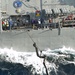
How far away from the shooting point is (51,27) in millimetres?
46656

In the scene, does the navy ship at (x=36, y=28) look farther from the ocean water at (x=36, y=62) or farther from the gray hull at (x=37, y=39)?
the ocean water at (x=36, y=62)

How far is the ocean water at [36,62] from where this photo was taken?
4334 cm

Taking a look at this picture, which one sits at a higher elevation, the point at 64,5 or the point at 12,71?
the point at 64,5

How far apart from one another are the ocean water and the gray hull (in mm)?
431

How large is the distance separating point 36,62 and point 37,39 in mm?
2367

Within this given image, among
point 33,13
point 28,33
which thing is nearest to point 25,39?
point 28,33

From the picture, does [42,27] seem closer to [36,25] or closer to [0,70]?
[36,25]

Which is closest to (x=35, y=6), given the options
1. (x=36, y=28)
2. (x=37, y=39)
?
(x=36, y=28)

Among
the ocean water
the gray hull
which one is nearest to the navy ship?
the gray hull

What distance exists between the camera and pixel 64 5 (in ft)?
159

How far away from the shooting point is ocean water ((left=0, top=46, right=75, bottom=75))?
4334cm

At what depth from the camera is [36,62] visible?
44562 mm

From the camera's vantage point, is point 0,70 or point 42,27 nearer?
point 0,70

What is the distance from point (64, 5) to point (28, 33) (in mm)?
5508
